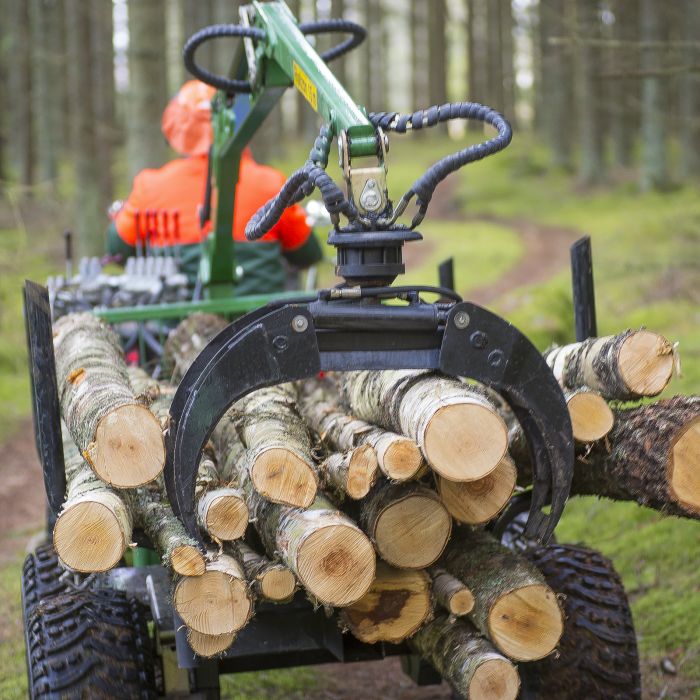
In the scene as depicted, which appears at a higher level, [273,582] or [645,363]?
[645,363]

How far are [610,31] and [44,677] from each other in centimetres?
2701

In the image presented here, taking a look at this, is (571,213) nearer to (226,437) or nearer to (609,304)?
(609,304)

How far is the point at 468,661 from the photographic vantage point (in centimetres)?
334

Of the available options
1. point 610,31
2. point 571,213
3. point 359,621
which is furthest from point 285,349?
point 610,31

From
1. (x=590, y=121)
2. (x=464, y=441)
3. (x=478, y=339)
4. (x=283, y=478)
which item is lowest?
(x=283, y=478)

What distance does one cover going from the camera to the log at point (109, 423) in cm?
322

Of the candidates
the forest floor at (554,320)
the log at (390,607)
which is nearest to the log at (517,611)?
the log at (390,607)

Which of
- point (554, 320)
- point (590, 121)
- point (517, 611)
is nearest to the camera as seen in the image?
point (517, 611)

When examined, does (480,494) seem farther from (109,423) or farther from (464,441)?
(109,423)

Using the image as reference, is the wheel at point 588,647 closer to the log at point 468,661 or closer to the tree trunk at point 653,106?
the log at point 468,661

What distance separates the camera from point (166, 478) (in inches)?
129

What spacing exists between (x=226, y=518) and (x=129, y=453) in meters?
0.35

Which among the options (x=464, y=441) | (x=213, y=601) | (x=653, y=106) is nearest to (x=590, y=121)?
(x=653, y=106)

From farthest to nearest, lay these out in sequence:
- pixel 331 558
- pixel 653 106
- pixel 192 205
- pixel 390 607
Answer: pixel 653 106
pixel 192 205
pixel 390 607
pixel 331 558
